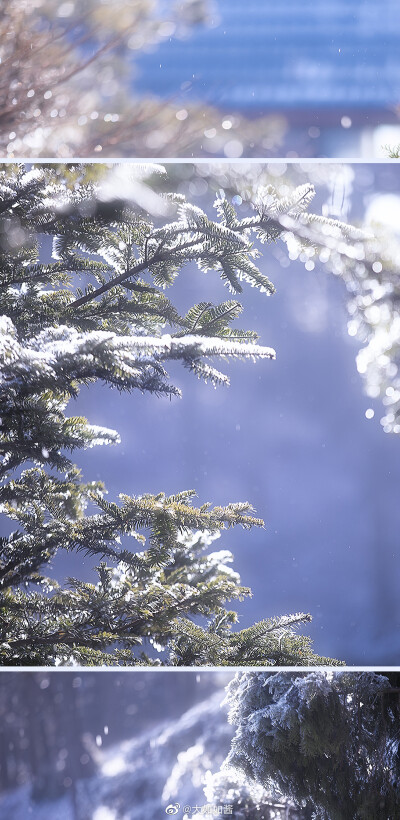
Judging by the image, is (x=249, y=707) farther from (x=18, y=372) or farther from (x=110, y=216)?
(x=110, y=216)

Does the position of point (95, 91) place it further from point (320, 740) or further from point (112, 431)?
point (320, 740)

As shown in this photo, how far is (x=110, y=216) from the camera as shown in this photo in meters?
1.80

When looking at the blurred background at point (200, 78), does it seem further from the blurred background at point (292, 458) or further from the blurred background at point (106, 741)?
the blurred background at point (106, 741)

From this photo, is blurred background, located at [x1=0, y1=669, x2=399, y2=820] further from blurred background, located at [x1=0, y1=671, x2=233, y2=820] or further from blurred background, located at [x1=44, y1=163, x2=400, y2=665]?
blurred background, located at [x1=44, y1=163, x2=400, y2=665]

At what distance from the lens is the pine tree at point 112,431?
173cm

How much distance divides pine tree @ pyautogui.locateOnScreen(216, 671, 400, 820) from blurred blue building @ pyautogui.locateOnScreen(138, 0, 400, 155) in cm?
179

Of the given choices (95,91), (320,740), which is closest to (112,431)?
(95,91)

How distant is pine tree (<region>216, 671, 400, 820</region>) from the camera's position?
1832mm

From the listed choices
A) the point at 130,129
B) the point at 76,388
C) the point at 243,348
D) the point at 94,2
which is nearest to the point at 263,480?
the point at 243,348

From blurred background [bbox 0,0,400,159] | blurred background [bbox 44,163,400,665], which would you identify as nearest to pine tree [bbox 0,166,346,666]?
blurred background [bbox 44,163,400,665]

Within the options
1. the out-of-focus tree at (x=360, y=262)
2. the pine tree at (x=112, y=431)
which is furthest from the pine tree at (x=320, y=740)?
the out-of-focus tree at (x=360, y=262)

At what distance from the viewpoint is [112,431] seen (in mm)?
1755

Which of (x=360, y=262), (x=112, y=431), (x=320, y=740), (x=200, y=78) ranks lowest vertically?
(x=320, y=740)

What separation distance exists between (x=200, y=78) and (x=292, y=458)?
47.8 inches
